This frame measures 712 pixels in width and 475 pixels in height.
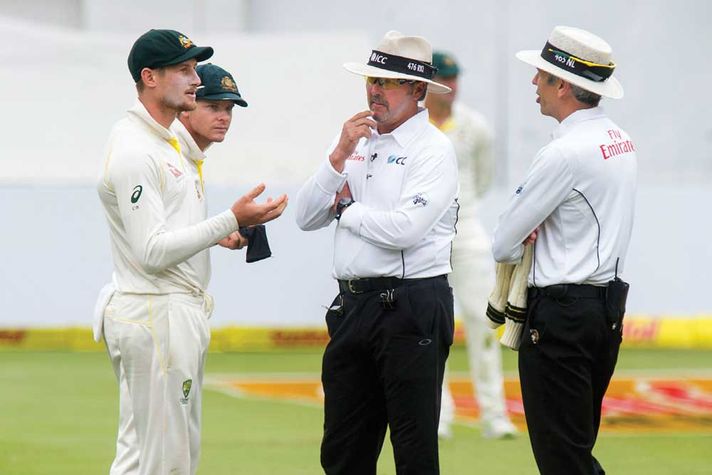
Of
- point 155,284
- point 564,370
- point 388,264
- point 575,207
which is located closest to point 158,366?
point 155,284

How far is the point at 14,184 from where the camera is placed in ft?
40.5

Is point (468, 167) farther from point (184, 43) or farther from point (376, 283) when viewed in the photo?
point (184, 43)

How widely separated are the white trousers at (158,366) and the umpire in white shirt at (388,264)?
2.34ft

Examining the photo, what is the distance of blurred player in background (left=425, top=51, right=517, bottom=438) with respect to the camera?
8211 mm

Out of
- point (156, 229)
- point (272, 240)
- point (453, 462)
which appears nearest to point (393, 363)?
point (156, 229)

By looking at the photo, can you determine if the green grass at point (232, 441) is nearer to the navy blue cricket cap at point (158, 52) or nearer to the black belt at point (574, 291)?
the black belt at point (574, 291)

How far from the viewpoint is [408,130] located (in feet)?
17.9

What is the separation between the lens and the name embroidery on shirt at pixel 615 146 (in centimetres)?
512

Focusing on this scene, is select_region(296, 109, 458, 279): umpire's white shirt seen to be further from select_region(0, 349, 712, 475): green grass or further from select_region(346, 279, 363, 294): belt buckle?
select_region(0, 349, 712, 475): green grass

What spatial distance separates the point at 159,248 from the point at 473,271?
390 centimetres

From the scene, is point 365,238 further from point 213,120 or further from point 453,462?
point 453,462

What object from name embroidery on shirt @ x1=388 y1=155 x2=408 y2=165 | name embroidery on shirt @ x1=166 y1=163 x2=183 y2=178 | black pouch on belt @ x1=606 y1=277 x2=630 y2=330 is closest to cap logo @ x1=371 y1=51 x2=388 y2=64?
name embroidery on shirt @ x1=388 y1=155 x2=408 y2=165

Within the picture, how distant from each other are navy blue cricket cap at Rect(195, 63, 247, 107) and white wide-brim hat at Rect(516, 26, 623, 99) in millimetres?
1280

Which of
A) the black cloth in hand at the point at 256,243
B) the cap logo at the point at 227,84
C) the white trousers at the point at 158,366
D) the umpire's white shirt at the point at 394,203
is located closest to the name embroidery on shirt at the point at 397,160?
the umpire's white shirt at the point at 394,203
